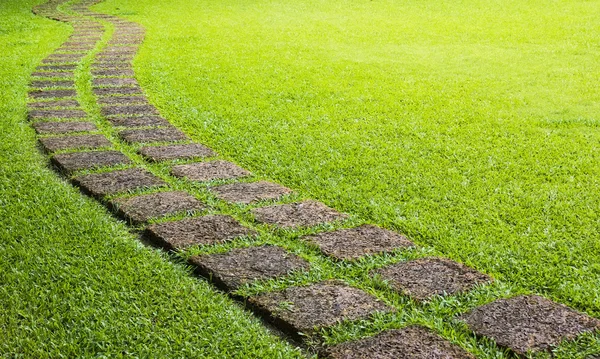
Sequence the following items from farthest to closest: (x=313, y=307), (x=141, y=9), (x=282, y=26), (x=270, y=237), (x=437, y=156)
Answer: (x=141, y=9) → (x=282, y=26) → (x=437, y=156) → (x=270, y=237) → (x=313, y=307)

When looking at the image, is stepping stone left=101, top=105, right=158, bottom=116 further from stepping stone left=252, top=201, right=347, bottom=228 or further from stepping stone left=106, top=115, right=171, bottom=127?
stepping stone left=252, top=201, right=347, bottom=228

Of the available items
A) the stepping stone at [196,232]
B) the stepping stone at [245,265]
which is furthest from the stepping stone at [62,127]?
the stepping stone at [245,265]

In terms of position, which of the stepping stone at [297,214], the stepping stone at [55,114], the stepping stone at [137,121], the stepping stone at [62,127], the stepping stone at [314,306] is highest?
the stepping stone at [314,306]

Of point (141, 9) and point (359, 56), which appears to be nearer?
point (359, 56)

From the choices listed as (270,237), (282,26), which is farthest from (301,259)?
(282,26)

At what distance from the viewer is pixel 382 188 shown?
11.3 feet

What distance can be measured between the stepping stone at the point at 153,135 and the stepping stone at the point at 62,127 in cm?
30

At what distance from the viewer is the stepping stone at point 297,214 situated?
10.0 ft

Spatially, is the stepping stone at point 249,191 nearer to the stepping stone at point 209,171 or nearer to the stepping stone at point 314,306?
the stepping stone at point 209,171

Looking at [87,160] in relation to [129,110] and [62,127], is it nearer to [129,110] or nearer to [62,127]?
[62,127]

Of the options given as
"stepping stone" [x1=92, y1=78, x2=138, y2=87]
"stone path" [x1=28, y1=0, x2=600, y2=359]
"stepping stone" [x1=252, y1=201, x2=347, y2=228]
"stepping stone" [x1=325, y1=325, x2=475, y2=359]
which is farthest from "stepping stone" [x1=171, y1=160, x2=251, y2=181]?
"stepping stone" [x1=92, y1=78, x2=138, y2=87]

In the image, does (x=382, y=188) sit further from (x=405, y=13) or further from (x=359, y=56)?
(x=405, y=13)

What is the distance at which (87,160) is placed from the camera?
12.8 feet

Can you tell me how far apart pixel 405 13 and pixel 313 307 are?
9.12 m
